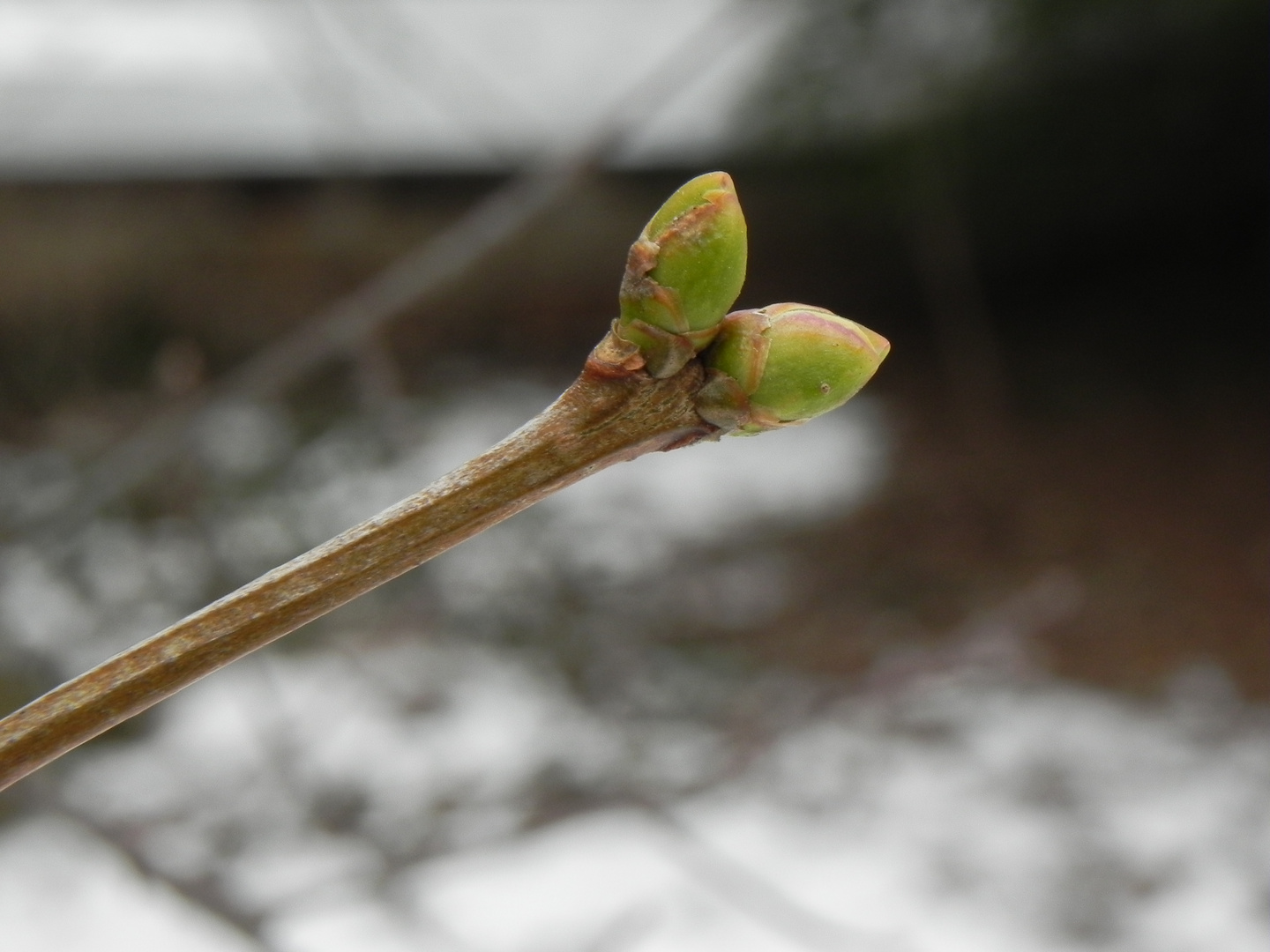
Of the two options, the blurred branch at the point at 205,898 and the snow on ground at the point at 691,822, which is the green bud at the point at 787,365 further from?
the snow on ground at the point at 691,822

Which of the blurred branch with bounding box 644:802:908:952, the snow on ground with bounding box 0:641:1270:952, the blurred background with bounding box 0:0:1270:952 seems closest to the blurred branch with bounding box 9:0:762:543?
the blurred background with bounding box 0:0:1270:952

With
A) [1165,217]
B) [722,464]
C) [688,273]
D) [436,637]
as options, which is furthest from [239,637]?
[1165,217]

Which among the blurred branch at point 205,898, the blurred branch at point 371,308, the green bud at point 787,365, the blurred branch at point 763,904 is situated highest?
the blurred branch at point 371,308

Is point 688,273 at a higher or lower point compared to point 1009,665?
lower

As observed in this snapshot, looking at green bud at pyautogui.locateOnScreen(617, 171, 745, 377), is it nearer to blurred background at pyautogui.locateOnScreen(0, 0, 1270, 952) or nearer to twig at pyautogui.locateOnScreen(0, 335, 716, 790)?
twig at pyautogui.locateOnScreen(0, 335, 716, 790)

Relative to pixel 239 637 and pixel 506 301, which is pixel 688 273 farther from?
pixel 506 301

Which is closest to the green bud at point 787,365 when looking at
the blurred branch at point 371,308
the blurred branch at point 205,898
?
the blurred branch at point 205,898
